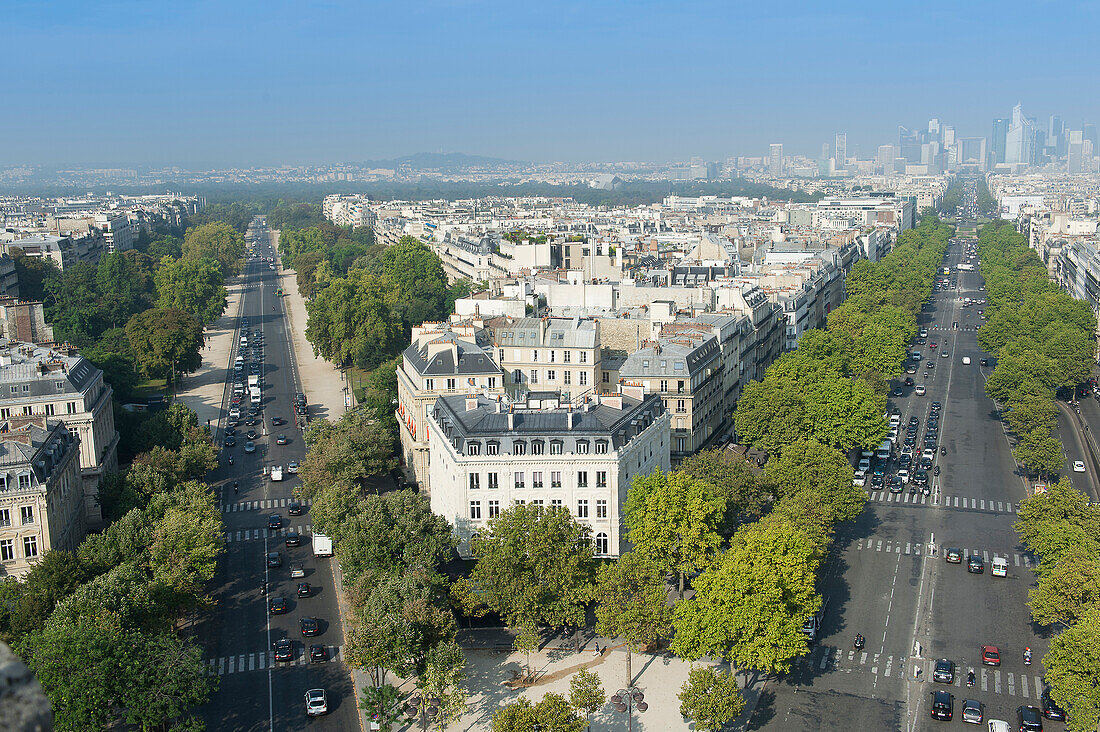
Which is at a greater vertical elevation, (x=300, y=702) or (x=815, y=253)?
(x=815, y=253)

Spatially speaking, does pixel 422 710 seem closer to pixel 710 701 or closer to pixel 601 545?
pixel 710 701

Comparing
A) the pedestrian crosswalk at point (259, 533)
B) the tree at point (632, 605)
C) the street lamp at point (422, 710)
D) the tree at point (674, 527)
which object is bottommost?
the street lamp at point (422, 710)

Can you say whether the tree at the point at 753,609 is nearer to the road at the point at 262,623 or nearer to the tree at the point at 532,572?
the tree at the point at 532,572

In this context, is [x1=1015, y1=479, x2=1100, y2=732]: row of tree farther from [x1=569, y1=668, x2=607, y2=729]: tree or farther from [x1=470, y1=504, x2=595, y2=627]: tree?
[x1=470, y1=504, x2=595, y2=627]: tree

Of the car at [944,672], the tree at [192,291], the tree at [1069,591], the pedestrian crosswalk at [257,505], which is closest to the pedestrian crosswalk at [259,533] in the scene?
the pedestrian crosswalk at [257,505]

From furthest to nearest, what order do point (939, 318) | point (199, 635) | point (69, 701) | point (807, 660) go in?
1. point (939, 318)
2. point (199, 635)
3. point (807, 660)
4. point (69, 701)

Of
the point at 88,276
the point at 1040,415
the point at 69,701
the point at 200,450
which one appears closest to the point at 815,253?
the point at 1040,415

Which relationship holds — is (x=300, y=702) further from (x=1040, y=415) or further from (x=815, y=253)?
(x=815, y=253)
